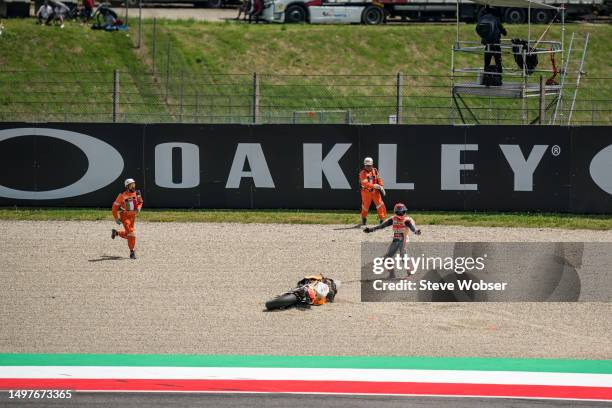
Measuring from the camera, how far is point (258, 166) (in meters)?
22.3

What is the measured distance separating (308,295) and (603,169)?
10047mm

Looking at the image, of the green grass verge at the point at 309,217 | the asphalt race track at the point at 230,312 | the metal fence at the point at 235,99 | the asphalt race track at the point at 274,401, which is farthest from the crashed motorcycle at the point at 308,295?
the metal fence at the point at 235,99

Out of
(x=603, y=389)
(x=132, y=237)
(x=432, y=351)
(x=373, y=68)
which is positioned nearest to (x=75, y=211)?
(x=132, y=237)

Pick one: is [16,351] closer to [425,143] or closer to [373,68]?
[425,143]

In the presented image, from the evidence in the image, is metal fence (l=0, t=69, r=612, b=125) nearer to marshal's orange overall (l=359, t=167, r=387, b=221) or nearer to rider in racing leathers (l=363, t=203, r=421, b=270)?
marshal's orange overall (l=359, t=167, r=387, b=221)

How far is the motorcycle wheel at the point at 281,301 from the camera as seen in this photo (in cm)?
1402

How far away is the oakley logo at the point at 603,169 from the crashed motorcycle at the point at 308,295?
9398mm

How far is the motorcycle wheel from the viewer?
1402 cm

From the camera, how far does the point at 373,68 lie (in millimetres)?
37125

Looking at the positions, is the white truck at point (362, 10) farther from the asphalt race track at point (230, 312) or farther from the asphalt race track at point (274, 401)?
the asphalt race track at point (274, 401)

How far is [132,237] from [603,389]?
9249 mm

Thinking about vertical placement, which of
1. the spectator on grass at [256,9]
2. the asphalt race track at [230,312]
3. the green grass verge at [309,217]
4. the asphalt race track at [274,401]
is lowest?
the asphalt race track at [274,401]

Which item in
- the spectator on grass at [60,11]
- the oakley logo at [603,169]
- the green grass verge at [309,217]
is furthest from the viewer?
the spectator on grass at [60,11]
